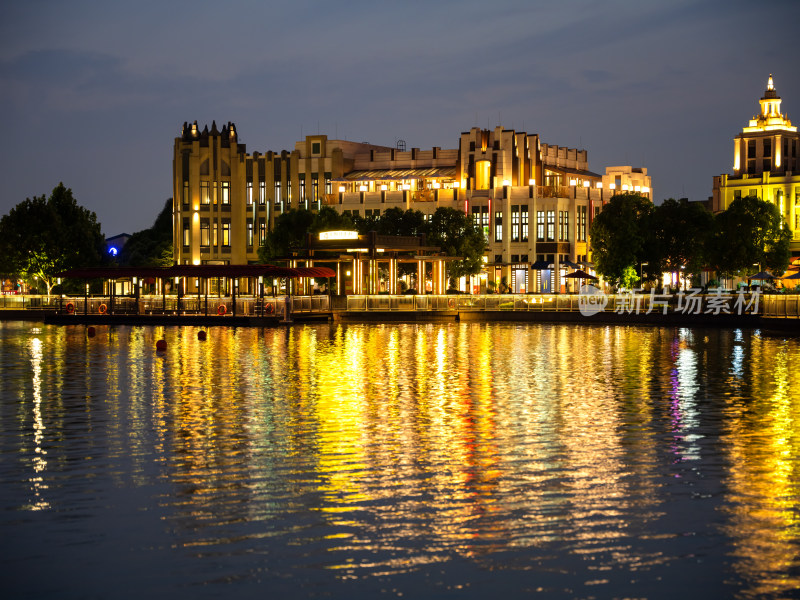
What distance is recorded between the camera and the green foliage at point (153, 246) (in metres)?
151

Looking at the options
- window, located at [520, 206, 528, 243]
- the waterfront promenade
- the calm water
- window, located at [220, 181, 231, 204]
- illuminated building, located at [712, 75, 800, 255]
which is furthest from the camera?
illuminated building, located at [712, 75, 800, 255]

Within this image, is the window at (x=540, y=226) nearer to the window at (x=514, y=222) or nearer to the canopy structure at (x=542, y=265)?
the window at (x=514, y=222)

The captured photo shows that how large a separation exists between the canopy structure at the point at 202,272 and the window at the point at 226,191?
5374 cm

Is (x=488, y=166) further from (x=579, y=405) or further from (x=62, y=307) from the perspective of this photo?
(x=579, y=405)

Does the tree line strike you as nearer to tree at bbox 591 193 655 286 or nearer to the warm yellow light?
tree at bbox 591 193 655 286

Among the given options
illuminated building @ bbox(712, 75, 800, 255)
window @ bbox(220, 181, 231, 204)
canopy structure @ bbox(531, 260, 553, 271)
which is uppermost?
illuminated building @ bbox(712, 75, 800, 255)

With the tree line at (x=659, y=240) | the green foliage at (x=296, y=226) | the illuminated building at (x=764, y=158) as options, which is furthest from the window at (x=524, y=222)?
the illuminated building at (x=764, y=158)

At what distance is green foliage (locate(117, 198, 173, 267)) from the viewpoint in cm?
15102

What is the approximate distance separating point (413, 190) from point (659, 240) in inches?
1459

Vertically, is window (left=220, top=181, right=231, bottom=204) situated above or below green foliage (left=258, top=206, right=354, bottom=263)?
above

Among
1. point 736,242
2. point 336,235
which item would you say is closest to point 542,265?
point 736,242

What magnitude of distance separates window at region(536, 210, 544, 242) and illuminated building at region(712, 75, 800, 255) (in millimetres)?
63303

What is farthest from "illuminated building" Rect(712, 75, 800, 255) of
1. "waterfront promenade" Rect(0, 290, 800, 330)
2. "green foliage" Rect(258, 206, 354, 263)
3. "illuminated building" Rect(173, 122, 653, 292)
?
"waterfront promenade" Rect(0, 290, 800, 330)

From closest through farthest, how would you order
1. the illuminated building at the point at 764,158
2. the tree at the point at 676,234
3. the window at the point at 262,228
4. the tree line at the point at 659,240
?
the tree line at the point at 659,240
the tree at the point at 676,234
the window at the point at 262,228
the illuminated building at the point at 764,158
